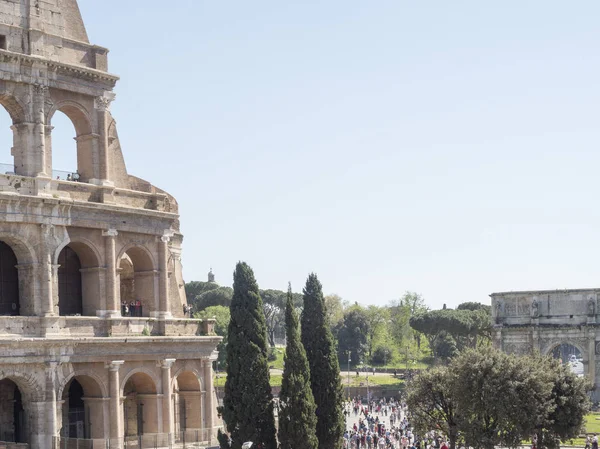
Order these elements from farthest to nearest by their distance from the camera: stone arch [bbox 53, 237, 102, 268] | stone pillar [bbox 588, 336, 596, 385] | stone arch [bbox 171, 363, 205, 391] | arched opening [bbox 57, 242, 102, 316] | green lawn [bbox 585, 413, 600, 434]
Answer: stone pillar [bbox 588, 336, 596, 385] < green lawn [bbox 585, 413, 600, 434] < stone arch [bbox 171, 363, 205, 391] < arched opening [bbox 57, 242, 102, 316] < stone arch [bbox 53, 237, 102, 268]

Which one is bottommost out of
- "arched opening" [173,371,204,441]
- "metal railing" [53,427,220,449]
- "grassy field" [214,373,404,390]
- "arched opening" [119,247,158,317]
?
"grassy field" [214,373,404,390]

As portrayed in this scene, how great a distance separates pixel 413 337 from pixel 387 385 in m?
35.9

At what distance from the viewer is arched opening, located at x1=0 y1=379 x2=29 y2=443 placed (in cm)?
3778

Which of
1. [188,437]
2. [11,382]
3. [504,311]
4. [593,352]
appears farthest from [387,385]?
[11,382]

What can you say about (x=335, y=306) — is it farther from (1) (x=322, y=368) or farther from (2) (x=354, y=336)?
(1) (x=322, y=368)

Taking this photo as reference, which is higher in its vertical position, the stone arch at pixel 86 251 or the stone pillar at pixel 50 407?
the stone arch at pixel 86 251

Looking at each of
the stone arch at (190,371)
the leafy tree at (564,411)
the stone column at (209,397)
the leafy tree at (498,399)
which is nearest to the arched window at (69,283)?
the stone arch at (190,371)

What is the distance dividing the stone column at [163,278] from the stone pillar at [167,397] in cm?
214

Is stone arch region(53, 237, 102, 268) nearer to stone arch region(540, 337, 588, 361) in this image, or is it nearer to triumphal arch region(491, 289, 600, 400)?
triumphal arch region(491, 289, 600, 400)

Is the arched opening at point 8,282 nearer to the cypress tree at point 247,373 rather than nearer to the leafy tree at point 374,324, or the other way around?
the cypress tree at point 247,373

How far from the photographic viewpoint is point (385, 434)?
184 ft

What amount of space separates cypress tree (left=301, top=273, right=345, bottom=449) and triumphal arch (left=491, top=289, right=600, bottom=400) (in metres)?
40.1

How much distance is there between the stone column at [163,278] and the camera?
139ft

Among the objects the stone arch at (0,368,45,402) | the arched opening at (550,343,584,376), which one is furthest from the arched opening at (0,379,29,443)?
the arched opening at (550,343,584,376)
